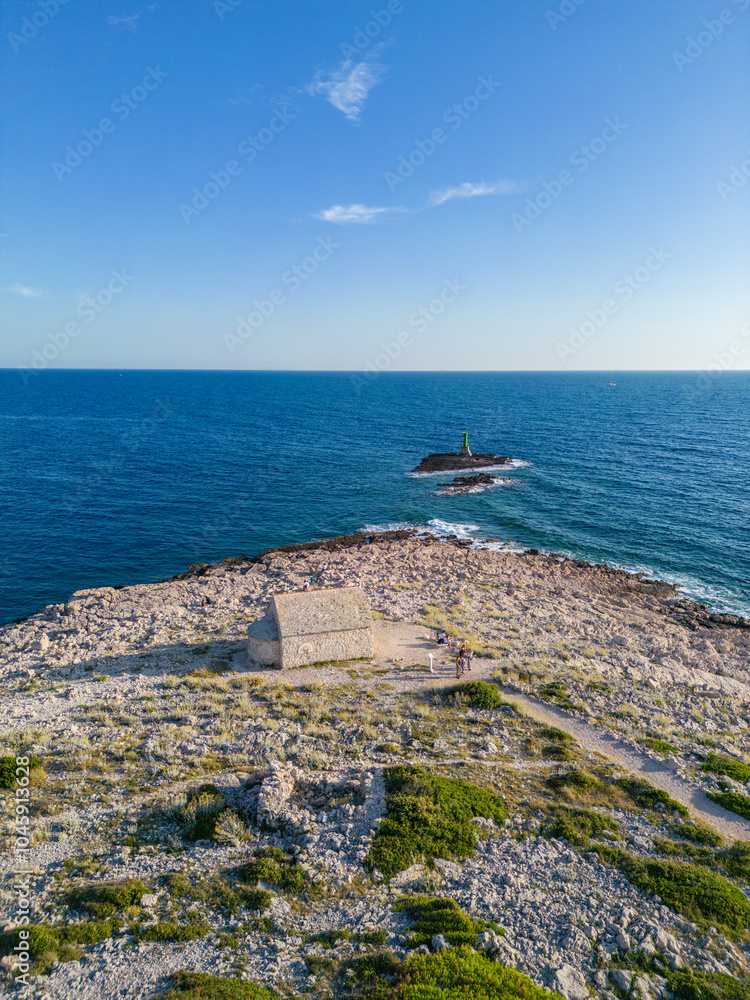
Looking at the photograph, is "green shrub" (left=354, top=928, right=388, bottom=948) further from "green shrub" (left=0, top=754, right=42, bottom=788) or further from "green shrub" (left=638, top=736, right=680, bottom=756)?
"green shrub" (left=638, top=736, right=680, bottom=756)

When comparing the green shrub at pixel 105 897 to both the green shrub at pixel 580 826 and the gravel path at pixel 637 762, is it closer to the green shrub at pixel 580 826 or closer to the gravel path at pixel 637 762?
the green shrub at pixel 580 826

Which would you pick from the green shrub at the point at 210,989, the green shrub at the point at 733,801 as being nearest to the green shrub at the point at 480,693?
the green shrub at the point at 733,801

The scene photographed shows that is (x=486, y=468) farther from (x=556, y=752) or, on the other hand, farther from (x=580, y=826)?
(x=580, y=826)

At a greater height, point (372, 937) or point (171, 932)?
point (171, 932)

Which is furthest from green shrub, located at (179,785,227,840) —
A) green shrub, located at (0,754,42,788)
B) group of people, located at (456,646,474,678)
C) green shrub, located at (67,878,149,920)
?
group of people, located at (456,646,474,678)

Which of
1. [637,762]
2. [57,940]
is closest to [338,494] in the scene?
[637,762]

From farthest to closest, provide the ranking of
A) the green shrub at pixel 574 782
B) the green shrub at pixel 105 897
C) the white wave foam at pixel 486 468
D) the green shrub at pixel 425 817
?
the white wave foam at pixel 486 468, the green shrub at pixel 574 782, the green shrub at pixel 425 817, the green shrub at pixel 105 897

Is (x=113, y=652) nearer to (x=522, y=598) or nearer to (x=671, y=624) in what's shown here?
(x=522, y=598)
